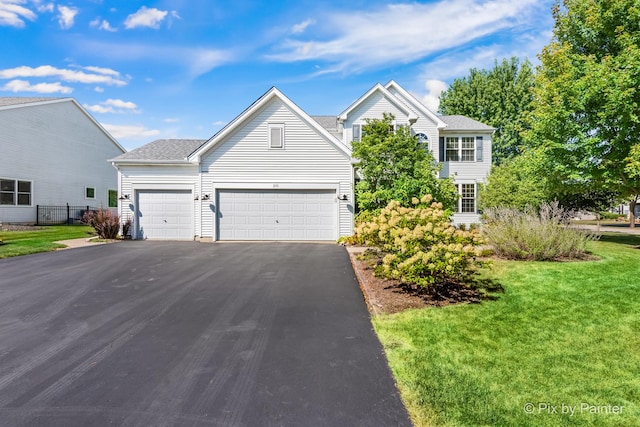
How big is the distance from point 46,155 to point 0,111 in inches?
152

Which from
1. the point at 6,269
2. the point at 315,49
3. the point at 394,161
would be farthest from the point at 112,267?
the point at 315,49

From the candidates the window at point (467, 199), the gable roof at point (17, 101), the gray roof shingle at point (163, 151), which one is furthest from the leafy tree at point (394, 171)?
the gable roof at point (17, 101)

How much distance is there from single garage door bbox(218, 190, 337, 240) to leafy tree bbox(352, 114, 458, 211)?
218cm

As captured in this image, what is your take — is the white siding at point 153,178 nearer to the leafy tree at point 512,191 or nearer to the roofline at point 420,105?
the roofline at point 420,105

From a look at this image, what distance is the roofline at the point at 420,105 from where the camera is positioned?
67.2 ft

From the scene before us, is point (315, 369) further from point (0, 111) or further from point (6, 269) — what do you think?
point (0, 111)

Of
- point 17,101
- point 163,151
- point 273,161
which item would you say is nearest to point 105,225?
point 163,151

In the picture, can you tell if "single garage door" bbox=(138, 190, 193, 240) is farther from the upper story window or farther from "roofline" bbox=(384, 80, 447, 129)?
the upper story window

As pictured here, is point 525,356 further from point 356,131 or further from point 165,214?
point 356,131

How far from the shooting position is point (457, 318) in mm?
5457

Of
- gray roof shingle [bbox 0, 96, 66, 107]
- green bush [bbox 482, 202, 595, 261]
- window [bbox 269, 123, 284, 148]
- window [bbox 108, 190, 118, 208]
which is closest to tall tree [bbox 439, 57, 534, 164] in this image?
green bush [bbox 482, 202, 595, 261]

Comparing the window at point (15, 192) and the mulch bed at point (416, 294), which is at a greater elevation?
the window at point (15, 192)

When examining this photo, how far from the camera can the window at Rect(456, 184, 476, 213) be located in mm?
21188

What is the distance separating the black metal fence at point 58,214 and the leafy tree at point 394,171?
22775mm
